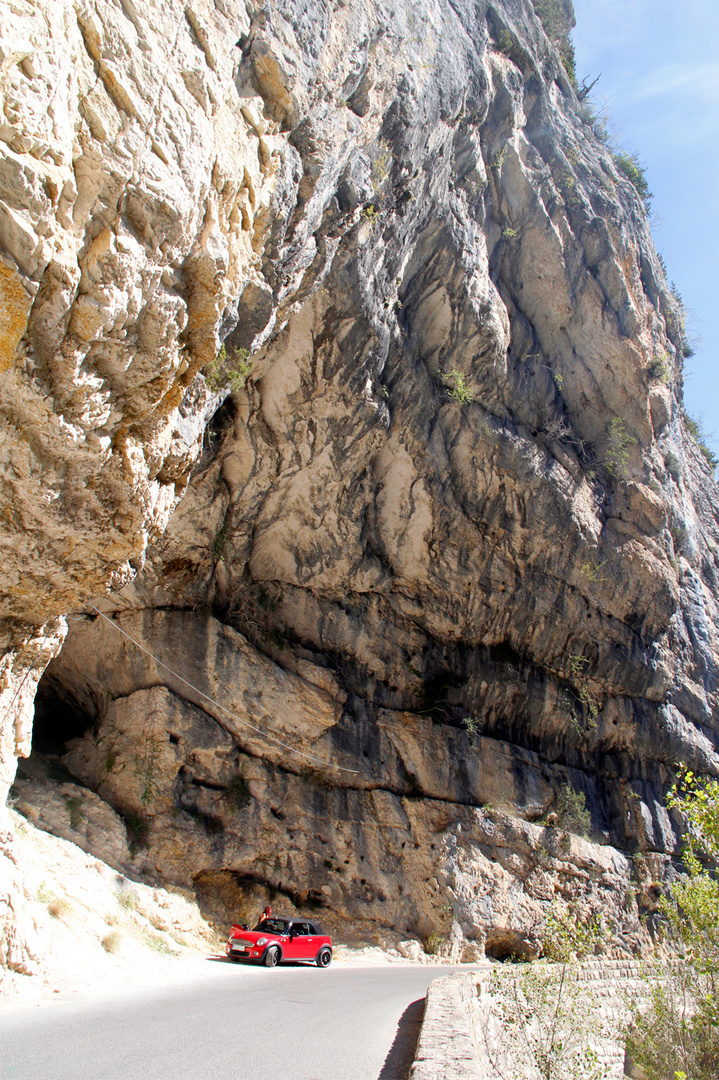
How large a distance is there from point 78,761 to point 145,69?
1412cm

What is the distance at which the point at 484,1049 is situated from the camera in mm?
6293

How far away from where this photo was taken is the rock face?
6039 millimetres

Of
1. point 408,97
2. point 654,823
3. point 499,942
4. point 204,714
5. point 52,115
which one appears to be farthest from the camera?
point 654,823

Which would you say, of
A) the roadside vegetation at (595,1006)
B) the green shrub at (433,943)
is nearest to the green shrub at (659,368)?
the roadside vegetation at (595,1006)

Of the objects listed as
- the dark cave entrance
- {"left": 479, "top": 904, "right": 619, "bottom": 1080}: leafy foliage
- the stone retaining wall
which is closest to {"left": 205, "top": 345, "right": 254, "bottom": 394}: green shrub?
the stone retaining wall

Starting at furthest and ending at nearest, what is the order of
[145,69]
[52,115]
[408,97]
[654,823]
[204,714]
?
[654,823] < [204,714] < [408,97] < [145,69] < [52,115]

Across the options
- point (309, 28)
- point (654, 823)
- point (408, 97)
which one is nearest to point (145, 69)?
point (309, 28)

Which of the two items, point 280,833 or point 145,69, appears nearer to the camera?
point 145,69

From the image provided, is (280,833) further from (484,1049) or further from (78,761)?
(484,1049)

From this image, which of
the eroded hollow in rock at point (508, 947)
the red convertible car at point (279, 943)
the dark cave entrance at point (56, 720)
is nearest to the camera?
the red convertible car at point (279, 943)

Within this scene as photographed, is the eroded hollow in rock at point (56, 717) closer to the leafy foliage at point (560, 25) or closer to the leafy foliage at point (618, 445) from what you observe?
the leafy foliage at point (618, 445)

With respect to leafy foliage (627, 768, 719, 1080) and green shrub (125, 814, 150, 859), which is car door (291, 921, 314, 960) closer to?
green shrub (125, 814, 150, 859)

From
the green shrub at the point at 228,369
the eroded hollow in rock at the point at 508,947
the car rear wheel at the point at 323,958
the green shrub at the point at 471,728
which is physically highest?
the green shrub at the point at 228,369

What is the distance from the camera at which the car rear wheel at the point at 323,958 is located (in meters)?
12.6
